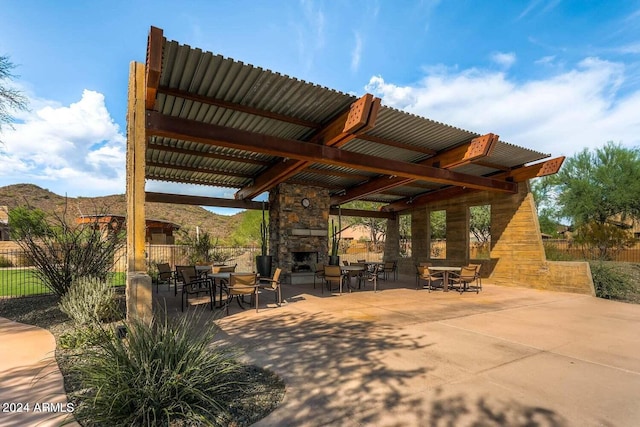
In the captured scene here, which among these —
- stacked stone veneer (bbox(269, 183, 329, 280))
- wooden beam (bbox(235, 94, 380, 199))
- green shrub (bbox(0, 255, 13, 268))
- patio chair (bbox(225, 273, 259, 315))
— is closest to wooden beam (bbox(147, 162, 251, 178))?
stacked stone veneer (bbox(269, 183, 329, 280))

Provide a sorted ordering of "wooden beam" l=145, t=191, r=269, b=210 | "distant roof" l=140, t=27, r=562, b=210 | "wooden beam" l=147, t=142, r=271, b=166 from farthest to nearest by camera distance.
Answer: "wooden beam" l=145, t=191, r=269, b=210 → "wooden beam" l=147, t=142, r=271, b=166 → "distant roof" l=140, t=27, r=562, b=210

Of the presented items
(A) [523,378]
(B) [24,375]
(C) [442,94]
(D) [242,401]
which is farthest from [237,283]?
(C) [442,94]

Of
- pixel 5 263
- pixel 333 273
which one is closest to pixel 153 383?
pixel 333 273

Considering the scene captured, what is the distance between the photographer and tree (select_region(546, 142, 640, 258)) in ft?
44.7

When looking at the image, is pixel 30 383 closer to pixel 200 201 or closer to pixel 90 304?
pixel 90 304

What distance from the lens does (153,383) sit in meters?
2.28

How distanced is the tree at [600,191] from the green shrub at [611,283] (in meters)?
5.78

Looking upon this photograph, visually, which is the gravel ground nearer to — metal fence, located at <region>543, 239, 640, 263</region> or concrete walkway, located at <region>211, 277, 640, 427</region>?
concrete walkway, located at <region>211, 277, 640, 427</region>

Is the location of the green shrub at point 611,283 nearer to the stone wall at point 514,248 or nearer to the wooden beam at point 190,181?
the stone wall at point 514,248

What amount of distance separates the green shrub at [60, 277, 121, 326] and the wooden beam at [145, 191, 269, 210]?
15.8 ft

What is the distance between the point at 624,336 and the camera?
464 cm

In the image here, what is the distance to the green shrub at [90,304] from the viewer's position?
14.6 ft

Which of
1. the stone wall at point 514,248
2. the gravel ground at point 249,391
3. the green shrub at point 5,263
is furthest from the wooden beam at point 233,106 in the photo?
the green shrub at point 5,263

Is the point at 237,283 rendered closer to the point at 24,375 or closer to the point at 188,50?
the point at 24,375
